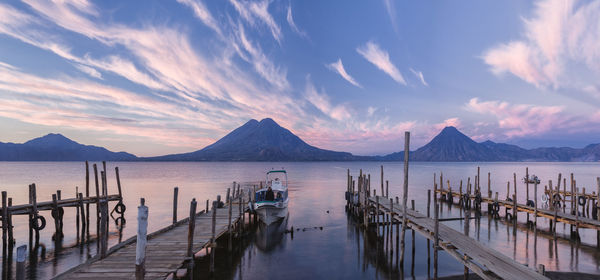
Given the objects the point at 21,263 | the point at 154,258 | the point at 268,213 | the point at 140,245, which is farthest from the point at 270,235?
the point at 21,263

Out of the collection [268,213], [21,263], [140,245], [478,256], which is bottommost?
[268,213]

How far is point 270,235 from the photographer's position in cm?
2156

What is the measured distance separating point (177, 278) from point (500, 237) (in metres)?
20.2

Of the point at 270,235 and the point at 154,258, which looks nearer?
the point at 154,258

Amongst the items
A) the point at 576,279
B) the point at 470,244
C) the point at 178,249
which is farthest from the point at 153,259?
the point at 576,279

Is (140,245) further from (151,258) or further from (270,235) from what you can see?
(270,235)

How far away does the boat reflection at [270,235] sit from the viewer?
62.7ft

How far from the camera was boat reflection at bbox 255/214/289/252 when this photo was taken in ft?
62.7

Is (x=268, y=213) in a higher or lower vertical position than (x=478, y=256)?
lower

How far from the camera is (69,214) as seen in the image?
2962 centimetres

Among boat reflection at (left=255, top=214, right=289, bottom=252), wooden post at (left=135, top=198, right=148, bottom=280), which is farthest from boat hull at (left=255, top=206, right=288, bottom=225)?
wooden post at (left=135, top=198, right=148, bottom=280)

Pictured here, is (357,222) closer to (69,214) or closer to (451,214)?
(451,214)

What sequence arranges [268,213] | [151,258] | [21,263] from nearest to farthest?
[21,263] < [151,258] < [268,213]

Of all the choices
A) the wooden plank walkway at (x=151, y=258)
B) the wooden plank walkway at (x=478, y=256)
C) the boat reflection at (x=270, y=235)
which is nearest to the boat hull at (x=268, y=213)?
the boat reflection at (x=270, y=235)
